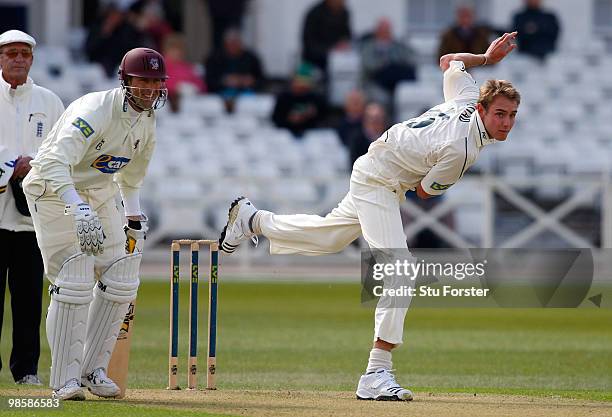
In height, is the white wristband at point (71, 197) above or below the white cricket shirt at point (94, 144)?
below

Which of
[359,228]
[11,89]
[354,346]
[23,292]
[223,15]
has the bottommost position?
[354,346]

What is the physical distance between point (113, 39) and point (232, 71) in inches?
67.9

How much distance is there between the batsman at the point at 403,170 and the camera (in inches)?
307

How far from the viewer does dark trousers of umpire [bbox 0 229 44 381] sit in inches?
357

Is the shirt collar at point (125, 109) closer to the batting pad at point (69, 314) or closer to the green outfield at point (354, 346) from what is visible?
the batting pad at point (69, 314)

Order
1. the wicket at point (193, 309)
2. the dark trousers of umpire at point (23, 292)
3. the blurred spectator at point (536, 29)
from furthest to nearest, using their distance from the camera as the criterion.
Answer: the blurred spectator at point (536, 29)
the dark trousers of umpire at point (23, 292)
the wicket at point (193, 309)

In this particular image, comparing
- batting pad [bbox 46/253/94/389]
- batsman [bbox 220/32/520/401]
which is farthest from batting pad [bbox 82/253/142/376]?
batsman [bbox 220/32/520/401]

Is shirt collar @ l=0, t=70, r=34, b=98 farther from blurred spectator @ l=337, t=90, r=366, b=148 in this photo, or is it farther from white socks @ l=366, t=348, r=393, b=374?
blurred spectator @ l=337, t=90, r=366, b=148

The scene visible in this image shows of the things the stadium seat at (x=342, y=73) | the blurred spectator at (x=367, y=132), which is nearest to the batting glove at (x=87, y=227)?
the blurred spectator at (x=367, y=132)

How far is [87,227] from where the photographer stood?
7180 millimetres

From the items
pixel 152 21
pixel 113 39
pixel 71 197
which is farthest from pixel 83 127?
pixel 152 21

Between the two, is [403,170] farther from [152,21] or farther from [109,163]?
[152,21]

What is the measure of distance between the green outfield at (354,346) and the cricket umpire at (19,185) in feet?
1.22

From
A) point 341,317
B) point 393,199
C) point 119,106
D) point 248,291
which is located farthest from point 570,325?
point 119,106
